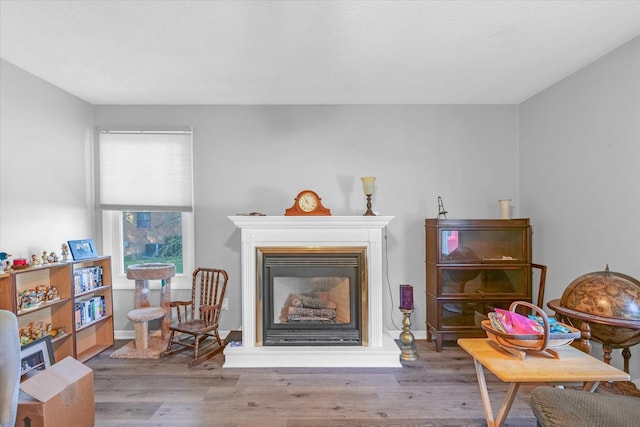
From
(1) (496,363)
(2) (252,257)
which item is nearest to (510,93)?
→ (1) (496,363)

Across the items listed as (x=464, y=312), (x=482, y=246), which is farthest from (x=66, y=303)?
(x=482, y=246)

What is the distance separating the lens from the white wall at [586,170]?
247 centimetres

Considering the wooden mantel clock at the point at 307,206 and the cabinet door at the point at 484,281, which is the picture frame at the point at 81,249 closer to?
the wooden mantel clock at the point at 307,206

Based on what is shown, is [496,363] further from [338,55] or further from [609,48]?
[609,48]

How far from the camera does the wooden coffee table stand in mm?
1569

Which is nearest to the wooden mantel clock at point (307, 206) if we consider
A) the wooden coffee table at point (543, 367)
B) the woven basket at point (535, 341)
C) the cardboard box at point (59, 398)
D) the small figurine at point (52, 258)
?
the wooden coffee table at point (543, 367)

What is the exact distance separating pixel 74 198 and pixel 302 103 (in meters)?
2.56

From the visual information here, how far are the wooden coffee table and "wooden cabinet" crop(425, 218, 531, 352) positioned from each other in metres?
1.39

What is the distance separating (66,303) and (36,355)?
579mm

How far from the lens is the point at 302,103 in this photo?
12.2 ft

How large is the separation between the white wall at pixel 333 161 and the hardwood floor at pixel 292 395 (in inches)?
34.5

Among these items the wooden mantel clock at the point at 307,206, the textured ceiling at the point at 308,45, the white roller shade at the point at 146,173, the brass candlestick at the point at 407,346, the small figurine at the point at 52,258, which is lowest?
the brass candlestick at the point at 407,346

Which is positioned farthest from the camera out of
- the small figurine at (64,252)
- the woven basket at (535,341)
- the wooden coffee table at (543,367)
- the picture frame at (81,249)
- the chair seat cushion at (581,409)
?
the picture frame at (81,249)

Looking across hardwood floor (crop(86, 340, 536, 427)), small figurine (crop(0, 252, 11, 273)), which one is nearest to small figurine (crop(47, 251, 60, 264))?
small figurine (crop(0, 252, 11, 273))
